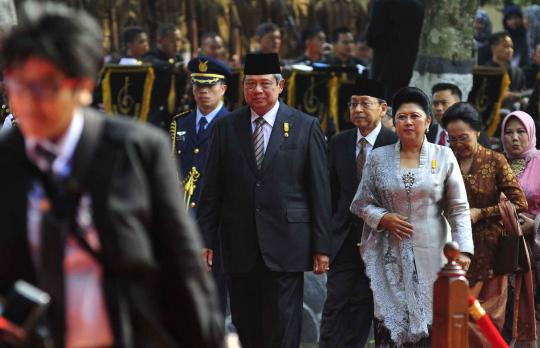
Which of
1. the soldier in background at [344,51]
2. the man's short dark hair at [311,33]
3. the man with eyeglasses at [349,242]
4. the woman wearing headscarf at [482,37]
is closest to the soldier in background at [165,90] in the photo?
the soldier in background at [344,51]

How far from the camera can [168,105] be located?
15719 mm

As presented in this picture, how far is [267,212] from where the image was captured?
9.54 metres

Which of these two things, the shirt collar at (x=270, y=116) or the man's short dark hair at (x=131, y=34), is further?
the man's short dark hair at (x=131, y=34)

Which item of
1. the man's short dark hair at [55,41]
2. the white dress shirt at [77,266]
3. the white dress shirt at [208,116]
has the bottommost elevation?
the white dress shirt at [208,116]

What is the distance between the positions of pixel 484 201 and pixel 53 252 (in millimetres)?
6107

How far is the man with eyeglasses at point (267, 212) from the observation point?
31.3 ft

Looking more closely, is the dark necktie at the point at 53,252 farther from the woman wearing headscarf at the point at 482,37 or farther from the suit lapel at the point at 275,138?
the woman wearing headscarf at the point at 482,37

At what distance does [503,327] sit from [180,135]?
2881 mm

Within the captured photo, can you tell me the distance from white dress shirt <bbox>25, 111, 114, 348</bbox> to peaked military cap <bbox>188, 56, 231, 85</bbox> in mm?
6783

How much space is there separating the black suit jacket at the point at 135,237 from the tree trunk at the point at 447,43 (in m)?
9.72

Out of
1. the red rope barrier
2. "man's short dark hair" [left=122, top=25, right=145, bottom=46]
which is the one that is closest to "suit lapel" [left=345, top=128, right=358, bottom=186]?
the red rope barrier

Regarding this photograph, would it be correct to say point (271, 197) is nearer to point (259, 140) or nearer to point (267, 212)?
point (267, 212)

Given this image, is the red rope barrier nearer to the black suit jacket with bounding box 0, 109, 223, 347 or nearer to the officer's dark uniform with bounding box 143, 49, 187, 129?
the black suit jacket with bounding box 0, 109, 223, 347

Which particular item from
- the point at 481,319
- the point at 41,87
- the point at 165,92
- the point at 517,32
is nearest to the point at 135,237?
the point at 41,87
